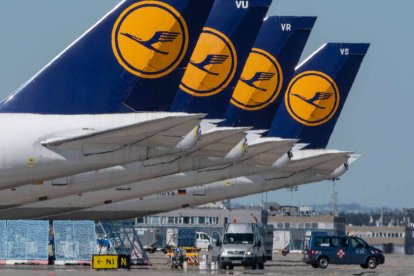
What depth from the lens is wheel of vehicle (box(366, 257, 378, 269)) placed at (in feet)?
267

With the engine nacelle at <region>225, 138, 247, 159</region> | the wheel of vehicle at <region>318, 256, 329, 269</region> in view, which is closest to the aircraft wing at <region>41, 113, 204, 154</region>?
the engine nacelle at <region>225, 138, 247, 159</region>

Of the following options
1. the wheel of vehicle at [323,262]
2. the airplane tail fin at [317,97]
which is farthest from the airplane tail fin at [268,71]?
the wheel of vehicle at [323,262]

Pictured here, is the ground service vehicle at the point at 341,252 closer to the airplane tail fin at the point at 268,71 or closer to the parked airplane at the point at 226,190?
the parked airplane at the point at 226,190

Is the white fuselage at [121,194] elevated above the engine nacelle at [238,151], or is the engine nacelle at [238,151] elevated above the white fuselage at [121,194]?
the engine nacelle at [238,151]

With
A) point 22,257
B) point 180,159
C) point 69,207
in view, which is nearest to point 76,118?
point 180,159

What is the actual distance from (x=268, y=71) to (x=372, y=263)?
640 inches

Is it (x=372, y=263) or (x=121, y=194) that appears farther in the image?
(x=372, y=263)

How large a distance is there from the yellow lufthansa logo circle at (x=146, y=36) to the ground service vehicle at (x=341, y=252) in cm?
3412

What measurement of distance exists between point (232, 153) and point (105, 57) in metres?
18.5

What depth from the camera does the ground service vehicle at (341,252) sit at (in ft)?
267

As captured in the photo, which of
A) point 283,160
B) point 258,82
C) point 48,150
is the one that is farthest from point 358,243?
point 48,150

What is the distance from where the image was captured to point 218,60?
62.4 metres

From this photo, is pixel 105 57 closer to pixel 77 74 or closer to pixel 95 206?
pixel 77 74

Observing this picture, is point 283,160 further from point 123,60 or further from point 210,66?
point 123,60
